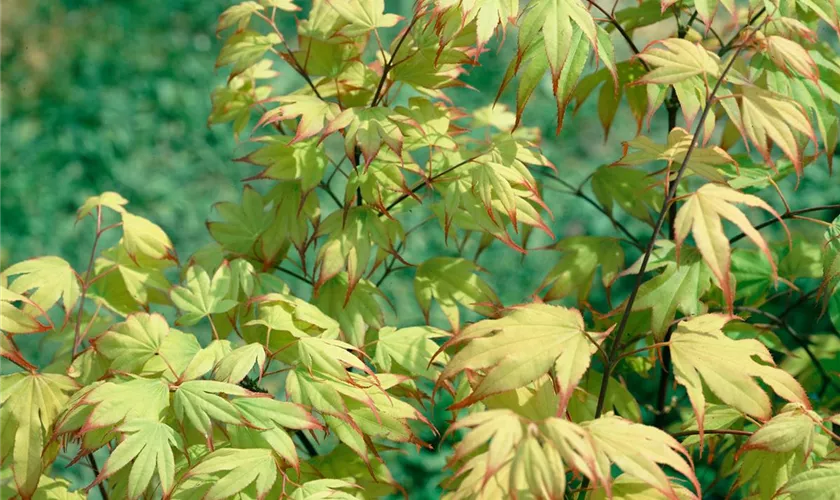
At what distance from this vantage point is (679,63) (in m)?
1.54

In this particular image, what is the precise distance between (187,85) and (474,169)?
3567mm

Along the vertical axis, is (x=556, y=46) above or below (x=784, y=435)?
above

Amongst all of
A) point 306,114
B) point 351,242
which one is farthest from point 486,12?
point 351,242

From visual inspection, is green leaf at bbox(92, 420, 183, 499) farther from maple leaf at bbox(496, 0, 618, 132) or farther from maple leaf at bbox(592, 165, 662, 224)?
maple leaf at bbox(592, 165, 662, 224)

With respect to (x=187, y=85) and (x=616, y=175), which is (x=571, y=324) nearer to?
(x=616, y=175)

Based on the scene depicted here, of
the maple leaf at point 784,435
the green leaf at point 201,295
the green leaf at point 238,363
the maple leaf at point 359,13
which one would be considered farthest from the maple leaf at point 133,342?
the maple leaf at point 784,435

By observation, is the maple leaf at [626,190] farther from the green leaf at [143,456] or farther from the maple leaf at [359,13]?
the green leaf at [143,456]

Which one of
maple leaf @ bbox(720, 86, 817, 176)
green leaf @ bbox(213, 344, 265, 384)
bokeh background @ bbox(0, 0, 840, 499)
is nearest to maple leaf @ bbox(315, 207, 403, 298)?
green leaf @ bbox(213, 344, 265, 384)

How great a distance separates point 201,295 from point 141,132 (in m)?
3.25

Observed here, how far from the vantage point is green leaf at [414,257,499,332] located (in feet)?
6.45

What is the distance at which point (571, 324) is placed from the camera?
137cm

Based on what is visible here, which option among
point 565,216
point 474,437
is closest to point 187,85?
point 565,216

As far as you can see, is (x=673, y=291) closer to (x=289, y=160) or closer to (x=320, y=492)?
(x=320, y=492)

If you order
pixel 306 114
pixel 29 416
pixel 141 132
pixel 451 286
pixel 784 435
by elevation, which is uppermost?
pixel 306 114
